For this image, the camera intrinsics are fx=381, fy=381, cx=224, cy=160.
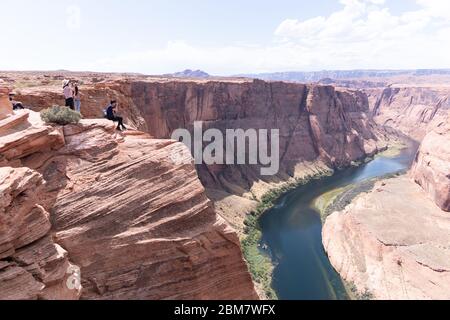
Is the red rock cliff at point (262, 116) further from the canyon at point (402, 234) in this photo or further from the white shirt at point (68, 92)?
the canyon at point (402, 234)

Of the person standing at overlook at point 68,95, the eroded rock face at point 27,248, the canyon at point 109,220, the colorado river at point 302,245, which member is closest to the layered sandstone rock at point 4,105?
the canyon at point 109,220

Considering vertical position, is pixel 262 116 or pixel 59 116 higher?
pixel 59 116

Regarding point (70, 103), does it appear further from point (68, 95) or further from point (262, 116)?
point (262, 116)

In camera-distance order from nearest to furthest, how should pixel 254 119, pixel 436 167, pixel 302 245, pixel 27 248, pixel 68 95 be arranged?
pixel 27 248 → pixel 68 95 → pixel 302 245 → pixel 436 167 → pixel 254 119

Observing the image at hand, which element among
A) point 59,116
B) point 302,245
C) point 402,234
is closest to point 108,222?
point 59,116

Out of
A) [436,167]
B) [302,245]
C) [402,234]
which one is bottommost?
[302,245]
